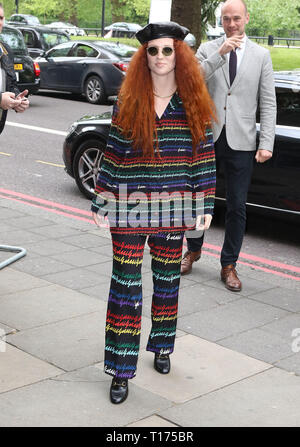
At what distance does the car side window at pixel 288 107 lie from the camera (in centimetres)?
704

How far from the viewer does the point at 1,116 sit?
17.7ft

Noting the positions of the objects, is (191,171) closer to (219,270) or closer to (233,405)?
(233,405)

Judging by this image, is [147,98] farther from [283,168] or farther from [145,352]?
[283,168]

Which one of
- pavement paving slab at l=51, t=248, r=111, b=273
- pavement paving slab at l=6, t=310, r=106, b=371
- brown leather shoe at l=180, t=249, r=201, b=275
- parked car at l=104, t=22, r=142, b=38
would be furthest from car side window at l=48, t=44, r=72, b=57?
parked car at l=104, t=22, r=142, b=38

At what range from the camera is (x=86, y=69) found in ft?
64.6

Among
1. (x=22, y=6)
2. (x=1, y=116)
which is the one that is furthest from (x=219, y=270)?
(x=22, y=6)

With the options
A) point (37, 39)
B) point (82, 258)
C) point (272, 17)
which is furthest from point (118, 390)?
point (272, 17)

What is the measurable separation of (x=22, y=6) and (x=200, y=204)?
70979 mm

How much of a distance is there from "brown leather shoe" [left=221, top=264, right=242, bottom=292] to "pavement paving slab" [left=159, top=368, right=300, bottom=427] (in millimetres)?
1606

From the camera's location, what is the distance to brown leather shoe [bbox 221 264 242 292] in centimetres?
571

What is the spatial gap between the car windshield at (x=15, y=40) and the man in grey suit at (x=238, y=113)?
42.8ft

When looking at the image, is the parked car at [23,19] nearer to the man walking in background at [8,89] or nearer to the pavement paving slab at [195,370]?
the man walking in background at [8,89]

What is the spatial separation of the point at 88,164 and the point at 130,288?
Result: 197 inches

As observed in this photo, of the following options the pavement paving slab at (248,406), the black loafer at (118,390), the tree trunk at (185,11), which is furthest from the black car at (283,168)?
the tree trunk at (185,11)
